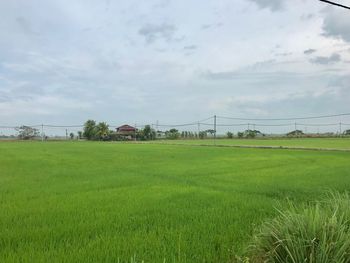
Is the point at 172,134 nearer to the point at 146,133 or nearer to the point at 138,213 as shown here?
the point at 146,133

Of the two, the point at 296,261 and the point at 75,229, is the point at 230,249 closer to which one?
the point at 296,261

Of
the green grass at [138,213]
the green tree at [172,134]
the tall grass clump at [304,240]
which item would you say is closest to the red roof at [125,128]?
the green tree at [172,134]

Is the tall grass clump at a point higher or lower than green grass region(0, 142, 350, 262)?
higher

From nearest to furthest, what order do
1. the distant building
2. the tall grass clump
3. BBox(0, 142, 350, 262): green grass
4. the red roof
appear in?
the tall grass clump < BBox(0, 142, 350, 262): green grass < the distant building < the red roof

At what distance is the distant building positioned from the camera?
8326 centimetres

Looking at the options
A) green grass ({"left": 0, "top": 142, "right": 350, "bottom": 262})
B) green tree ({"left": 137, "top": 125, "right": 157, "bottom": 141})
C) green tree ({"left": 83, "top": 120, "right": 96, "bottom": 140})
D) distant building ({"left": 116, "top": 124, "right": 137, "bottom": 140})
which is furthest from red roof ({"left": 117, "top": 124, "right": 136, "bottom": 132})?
green grass ({"left": 0, "top": 142, "right": 350, "bottom": 262})

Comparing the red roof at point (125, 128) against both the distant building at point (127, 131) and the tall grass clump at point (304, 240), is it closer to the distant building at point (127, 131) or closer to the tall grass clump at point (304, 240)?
the distant building at point (127, 131)

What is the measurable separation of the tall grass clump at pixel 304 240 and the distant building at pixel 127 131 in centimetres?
7723

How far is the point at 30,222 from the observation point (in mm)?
7340

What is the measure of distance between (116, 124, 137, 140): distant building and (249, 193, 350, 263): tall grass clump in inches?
3041

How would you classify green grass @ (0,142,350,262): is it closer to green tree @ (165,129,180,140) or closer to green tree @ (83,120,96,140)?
green tree @ (83,120,96,140)

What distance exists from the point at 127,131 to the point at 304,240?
8514cm

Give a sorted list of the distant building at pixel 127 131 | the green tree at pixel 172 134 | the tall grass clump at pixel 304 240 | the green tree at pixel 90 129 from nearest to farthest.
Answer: the tall grass clump at pixel 304 240 → the green tree at pixel 90 129 → the distant building at pixel 127 131 → the green tree at pixel 172 134

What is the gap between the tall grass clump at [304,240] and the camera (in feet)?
14.5
